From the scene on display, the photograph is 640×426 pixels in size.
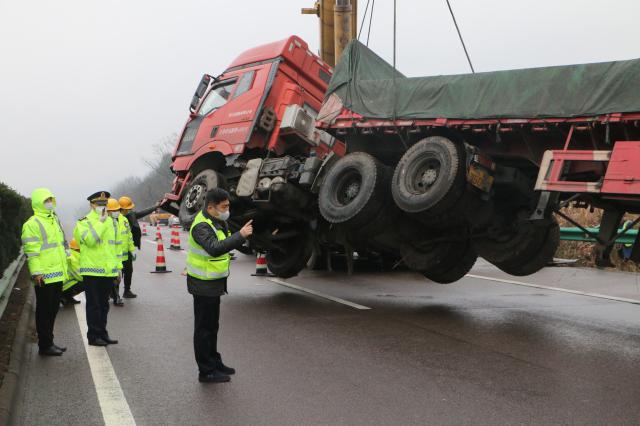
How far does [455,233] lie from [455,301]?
1707mm

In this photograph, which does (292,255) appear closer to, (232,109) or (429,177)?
(232,109)

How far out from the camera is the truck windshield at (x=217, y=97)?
36.0 feet

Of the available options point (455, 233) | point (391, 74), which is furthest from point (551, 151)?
point (391, 74)

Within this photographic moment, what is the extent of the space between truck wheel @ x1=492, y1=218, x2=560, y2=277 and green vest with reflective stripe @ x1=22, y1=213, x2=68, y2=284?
17.2ft

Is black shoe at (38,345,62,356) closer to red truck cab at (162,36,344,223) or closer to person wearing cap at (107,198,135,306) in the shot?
person wearing cap at (107,198,135,306)

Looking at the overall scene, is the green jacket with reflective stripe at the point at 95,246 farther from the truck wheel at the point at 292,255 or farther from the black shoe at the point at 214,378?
the truck wheel at the point at 292,255

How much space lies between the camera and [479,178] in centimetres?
723

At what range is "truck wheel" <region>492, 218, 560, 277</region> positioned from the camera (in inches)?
328

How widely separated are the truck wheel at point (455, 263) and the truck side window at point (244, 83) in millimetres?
4193

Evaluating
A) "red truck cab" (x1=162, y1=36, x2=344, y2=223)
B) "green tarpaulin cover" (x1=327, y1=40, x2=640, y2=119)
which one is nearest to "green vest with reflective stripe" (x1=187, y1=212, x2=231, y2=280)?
"green tarpaulin cover" (x1=327, y1=40, x2=640, y2=119)

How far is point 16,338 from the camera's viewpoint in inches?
260

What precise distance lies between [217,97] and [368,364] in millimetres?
6687

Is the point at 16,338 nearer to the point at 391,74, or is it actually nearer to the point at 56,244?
the point at 56,244

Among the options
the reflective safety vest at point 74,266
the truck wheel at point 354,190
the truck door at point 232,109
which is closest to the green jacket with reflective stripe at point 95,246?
the reflective safety vest at point 74,266
